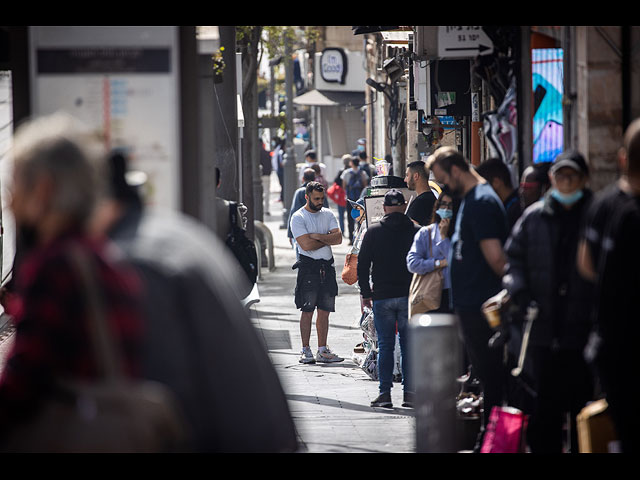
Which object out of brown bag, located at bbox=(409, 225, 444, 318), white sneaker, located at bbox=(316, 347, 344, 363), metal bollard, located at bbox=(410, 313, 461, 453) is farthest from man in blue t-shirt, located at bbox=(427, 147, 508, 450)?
white sneaker, located at bbox=(316, 347, 344, 363)

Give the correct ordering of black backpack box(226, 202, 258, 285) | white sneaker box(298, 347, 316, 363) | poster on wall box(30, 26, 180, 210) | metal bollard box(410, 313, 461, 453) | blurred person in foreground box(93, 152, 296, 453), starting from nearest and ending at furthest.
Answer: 1. blurred person in foreground box(93, 152, 296, 453)
2. metal bollard box(410, 313, 461, 453)
3. poster on wall box(30, 26, 180, 210)
4. black backpack box(226, 202, 258, 285)
5. white sneaker box(298, 347, 316, 363)

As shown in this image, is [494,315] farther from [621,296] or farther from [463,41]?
[463,41]

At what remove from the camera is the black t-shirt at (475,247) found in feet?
22.5

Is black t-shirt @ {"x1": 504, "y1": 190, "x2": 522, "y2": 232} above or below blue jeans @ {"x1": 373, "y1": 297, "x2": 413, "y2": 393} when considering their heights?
above

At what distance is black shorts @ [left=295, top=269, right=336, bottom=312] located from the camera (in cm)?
1140

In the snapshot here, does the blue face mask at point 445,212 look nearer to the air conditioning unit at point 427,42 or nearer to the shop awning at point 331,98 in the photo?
the air conditioning unit at point 427,42

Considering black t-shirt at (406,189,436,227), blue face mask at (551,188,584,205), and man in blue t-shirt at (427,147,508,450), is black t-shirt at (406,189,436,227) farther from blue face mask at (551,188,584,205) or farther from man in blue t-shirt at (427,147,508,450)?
blue face mask at (551,188,584,205)

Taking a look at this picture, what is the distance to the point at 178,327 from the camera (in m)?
3.26

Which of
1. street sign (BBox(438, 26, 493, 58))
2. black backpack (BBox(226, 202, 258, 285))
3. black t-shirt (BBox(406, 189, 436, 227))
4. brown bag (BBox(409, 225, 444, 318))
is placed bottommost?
brown bag (BBox(409, 225, 444, 318))

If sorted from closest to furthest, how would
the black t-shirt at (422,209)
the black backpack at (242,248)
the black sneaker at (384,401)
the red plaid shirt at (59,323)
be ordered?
the red plaid shirt at (59,323) < the black backpack at (242,248) < the black sneaker at (384,401) < the black t-shirt at (422,209)

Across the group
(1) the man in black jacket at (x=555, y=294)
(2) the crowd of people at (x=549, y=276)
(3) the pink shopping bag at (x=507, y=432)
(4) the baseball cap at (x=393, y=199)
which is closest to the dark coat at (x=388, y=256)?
(4) the baseball cap at (x=393, y=199)

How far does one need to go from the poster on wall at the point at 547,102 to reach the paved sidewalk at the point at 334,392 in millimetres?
2275

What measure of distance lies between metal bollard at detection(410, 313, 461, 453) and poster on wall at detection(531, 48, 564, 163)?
3.43 metres
